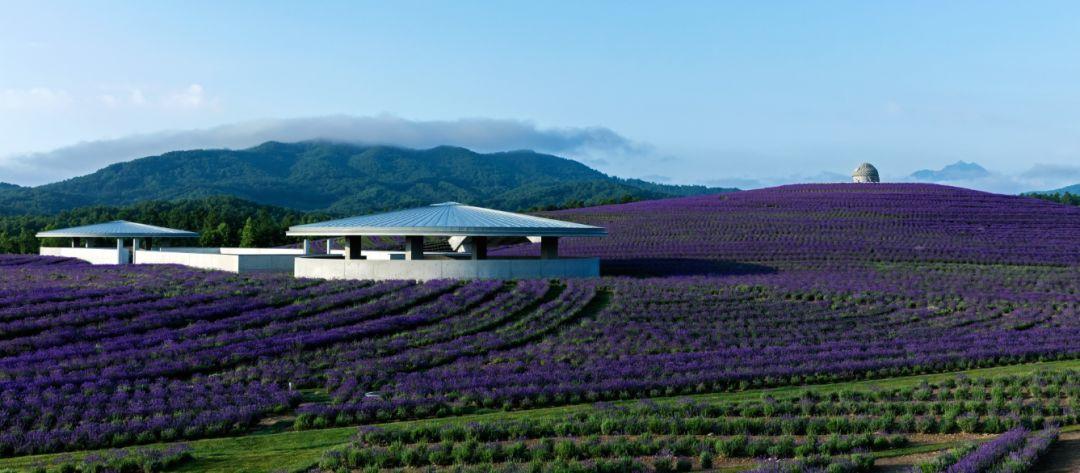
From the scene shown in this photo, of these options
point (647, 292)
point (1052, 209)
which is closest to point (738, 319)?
point (647, 292)

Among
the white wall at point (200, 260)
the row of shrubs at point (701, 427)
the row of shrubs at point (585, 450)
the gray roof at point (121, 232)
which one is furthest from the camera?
the gray roof at point (121, 232)

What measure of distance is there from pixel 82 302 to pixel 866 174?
84452 millimetres

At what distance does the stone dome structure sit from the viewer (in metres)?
96.7

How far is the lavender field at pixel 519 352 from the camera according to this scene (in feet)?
49.4

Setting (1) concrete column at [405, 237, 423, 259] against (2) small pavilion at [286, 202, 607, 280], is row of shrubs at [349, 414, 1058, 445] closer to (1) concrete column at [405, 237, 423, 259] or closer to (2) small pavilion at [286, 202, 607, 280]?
(2) small pavilion at [286, 202, 607, 280]

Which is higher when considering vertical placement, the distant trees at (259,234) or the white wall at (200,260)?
the distant trees at (259,234)

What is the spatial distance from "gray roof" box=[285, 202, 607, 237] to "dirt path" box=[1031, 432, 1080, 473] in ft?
88.4

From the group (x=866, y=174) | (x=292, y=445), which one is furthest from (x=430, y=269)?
(x=866, y=174)

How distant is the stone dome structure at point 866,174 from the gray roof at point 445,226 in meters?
62.5

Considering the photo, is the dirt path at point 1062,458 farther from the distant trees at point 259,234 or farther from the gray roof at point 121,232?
the distant trees at point 259,234


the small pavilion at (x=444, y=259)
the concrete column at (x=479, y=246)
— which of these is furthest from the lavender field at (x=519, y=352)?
the concrete column at (x=479, y=246)

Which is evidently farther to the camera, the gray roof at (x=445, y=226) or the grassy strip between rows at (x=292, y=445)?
the gray roof at (x=445, y=226)

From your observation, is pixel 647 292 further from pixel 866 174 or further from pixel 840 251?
pixel 866 174

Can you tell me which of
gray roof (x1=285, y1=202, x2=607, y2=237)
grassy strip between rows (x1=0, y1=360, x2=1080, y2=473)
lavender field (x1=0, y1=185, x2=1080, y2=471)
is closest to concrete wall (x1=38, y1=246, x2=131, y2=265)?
lavender field (x1=0, y1=185, x2=1080, y2=471)
